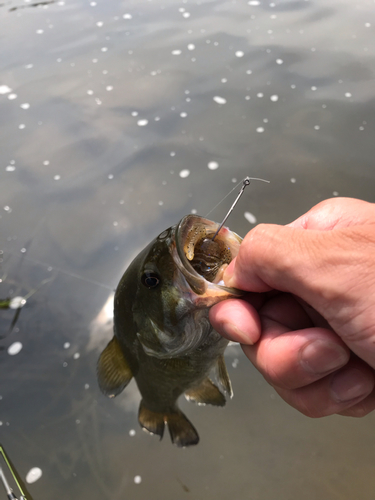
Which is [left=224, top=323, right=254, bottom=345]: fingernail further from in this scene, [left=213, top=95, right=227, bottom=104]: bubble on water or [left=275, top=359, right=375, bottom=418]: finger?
[left=213, top=95, right=227, bottom=104]: bubble on water

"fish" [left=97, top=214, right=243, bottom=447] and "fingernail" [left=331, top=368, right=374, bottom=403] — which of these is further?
"fish" [left=97, top=214, right=243, bottom=447]

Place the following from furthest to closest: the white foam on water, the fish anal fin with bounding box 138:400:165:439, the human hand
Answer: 1. the white foam on water
2. the fish anal fin with bounding box 138:400:165:439
3. the human hand

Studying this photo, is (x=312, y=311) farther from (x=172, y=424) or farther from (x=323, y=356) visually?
(x=172, y=424)

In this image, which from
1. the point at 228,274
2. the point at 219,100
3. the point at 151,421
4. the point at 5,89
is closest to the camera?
the point at 228,274

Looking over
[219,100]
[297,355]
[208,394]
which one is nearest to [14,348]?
[208,394]

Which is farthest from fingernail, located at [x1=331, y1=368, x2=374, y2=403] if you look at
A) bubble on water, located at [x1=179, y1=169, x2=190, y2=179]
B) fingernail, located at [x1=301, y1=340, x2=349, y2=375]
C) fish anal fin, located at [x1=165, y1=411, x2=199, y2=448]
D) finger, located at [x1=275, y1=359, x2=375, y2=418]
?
bubble on water, located at [x1=179, y1=169, x2=190, y2=179]

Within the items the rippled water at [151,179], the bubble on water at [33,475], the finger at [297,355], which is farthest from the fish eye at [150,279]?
the bubble on water at [33,475]

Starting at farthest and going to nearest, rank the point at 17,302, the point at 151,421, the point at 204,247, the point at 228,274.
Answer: the point at 17,302, the point at 151,421, the point at 204,247, the point at 228,274

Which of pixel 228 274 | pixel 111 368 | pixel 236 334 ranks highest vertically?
pixel 228 274
